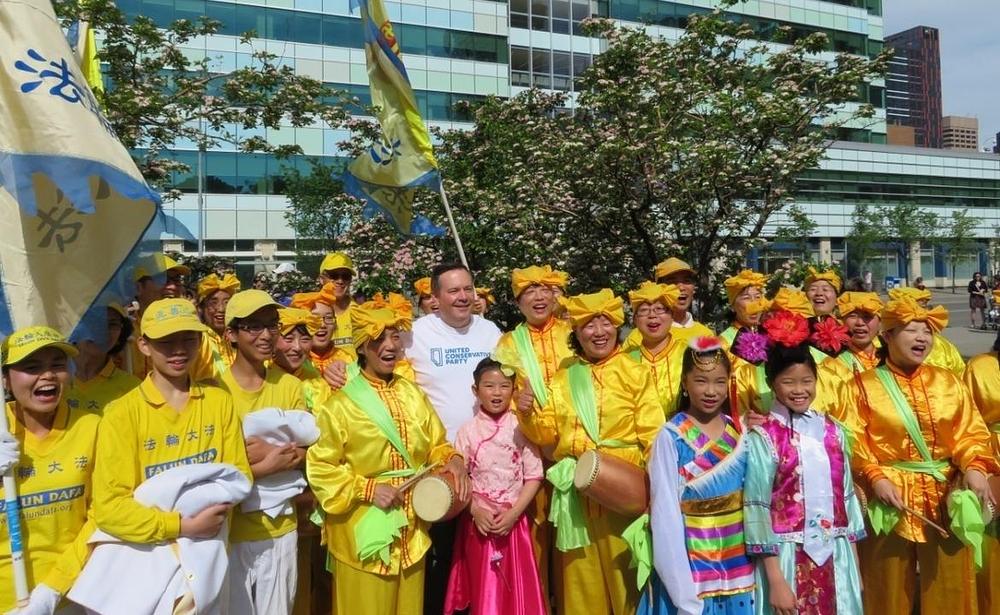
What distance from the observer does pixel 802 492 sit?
11.9ft

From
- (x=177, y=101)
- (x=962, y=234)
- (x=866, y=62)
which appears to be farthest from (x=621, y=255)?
(x=962, y=234)

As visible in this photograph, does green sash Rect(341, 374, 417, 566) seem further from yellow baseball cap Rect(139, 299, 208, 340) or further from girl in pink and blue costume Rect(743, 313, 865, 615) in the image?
girl in pink and blue costume Rect(743, 313, 865, 615)

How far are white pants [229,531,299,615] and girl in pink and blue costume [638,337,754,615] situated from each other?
184 cm

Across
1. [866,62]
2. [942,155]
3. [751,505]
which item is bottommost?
[751,505]

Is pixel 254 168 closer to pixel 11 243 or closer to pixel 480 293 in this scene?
pixel 480 293

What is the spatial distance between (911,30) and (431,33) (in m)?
172

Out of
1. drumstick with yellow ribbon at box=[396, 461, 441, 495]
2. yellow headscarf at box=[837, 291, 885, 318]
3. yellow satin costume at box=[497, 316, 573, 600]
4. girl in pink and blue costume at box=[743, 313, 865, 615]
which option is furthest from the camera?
yellow headscarf at box=[837, 291, 885, 318]

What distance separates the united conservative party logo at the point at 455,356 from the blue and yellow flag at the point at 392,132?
2.44 m

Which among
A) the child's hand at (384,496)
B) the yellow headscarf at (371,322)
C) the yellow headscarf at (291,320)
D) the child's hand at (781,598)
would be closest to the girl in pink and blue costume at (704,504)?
the child's hand at (781,598)

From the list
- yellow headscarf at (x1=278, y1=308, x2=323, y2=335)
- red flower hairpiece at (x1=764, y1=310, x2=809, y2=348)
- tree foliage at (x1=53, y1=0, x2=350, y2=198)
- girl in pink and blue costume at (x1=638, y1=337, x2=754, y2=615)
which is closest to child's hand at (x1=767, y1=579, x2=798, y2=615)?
girl in pink and blue costume at (x1=638, y1=337, x2=754, y2=615)

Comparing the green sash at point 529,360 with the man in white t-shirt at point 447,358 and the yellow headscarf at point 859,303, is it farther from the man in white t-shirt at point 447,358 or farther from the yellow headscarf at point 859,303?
the yellow headscarf at point 859,303

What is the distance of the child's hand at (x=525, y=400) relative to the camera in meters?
4.22

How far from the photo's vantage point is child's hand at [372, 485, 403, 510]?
3.70m

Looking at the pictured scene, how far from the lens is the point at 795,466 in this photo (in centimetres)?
363
